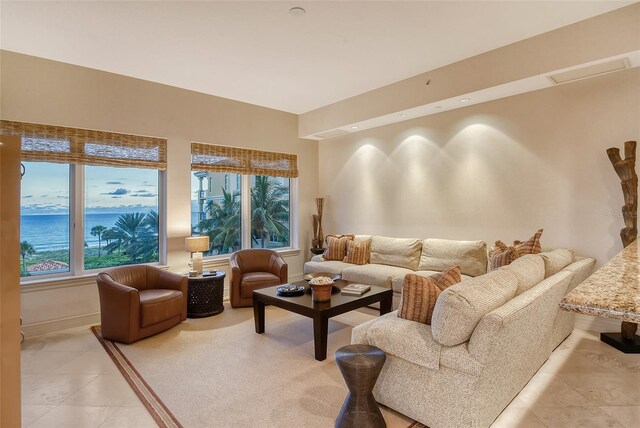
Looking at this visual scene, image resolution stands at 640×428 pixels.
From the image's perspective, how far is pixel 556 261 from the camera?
121 inches

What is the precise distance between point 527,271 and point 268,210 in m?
4.31

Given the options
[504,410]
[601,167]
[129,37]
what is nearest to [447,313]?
[504,410]

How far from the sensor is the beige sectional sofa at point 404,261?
4.26m

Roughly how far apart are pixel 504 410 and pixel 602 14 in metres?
3.45

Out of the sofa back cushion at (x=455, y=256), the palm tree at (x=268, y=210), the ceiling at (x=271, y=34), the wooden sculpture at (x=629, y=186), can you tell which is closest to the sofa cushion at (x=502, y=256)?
the sofa back cushion at (x=455, y=256)

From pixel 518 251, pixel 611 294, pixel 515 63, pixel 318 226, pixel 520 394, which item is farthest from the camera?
pixel 318 226

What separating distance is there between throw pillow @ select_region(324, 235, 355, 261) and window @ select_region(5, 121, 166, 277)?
2481mm

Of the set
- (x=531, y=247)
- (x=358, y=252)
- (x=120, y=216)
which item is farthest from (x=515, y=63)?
(x=120, y=216)

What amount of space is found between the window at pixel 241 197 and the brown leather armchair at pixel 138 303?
4.04 ft

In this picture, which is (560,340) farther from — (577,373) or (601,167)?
(601,167)

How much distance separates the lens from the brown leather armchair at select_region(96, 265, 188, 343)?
3.41 metres

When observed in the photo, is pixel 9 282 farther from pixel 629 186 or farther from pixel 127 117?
pixel 629 186

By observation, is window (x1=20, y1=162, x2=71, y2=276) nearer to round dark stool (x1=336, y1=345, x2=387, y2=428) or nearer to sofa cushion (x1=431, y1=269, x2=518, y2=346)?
round dark stool (x1=336, y1=345, x2=387, y2=428)

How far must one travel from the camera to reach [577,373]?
275 centimetres
